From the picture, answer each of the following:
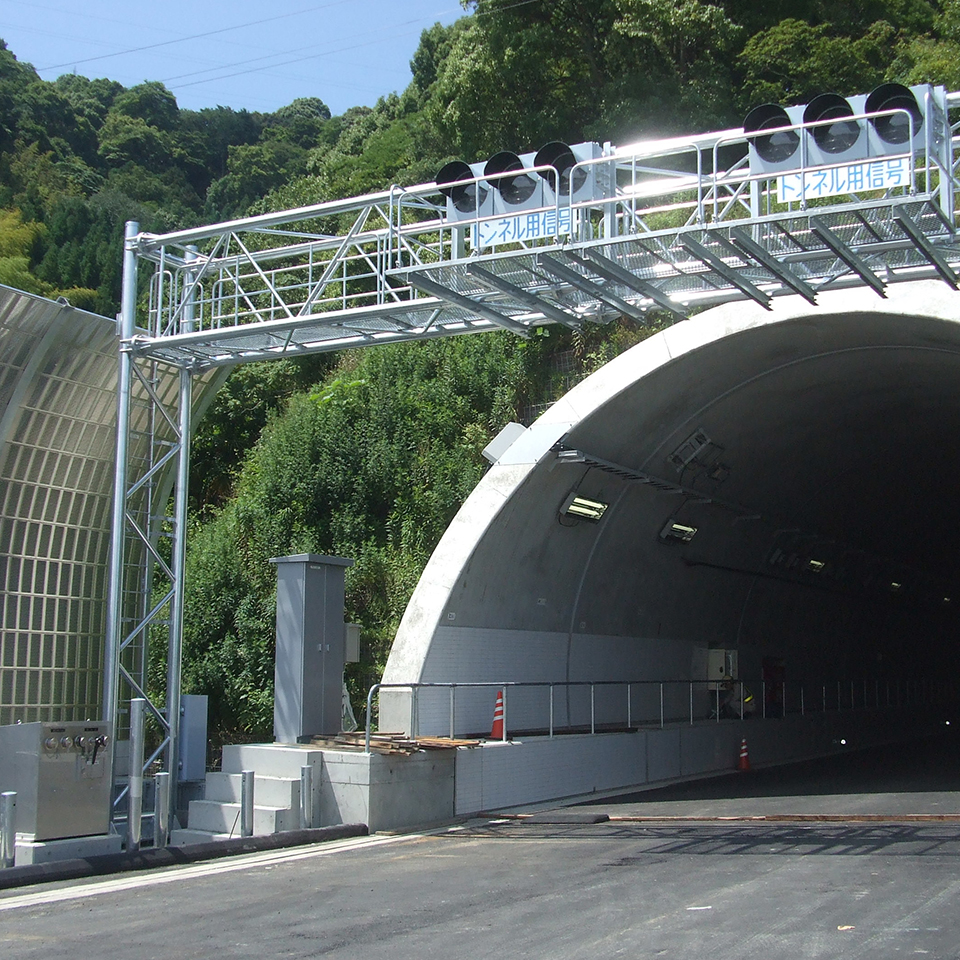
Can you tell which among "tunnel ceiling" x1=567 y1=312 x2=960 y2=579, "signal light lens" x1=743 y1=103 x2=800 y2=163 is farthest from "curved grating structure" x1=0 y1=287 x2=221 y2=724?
"signal light lens" x1=743 y1=103 x2=800 y2=163

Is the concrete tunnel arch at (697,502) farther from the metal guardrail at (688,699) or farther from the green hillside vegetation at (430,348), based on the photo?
the green hillside vegetation at (430,348)

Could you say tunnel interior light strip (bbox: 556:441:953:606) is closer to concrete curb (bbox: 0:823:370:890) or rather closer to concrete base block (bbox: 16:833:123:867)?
concrete curb (bbox: 0:823:370:890)

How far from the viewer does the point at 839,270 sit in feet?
42.1

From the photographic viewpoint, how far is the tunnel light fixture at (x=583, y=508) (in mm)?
18469

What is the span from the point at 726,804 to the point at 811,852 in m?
4.85

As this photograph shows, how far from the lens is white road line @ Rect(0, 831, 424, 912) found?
33.2 feet

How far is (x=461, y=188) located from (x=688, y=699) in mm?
14217

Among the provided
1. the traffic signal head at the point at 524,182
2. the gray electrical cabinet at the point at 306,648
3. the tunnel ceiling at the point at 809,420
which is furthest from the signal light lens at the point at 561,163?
the gray electrical cabinet at the point at 306,648

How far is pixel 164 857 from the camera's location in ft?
39.2

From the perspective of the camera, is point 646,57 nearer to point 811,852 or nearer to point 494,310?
point 494,310

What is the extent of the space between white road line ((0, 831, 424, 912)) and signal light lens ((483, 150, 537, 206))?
7.38 metres

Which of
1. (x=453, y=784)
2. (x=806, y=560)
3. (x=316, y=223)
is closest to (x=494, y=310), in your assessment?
(x=453, y=784)

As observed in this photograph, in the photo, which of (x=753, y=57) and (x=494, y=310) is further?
(x=753, y=57)

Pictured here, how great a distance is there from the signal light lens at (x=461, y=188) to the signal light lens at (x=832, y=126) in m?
3.62
